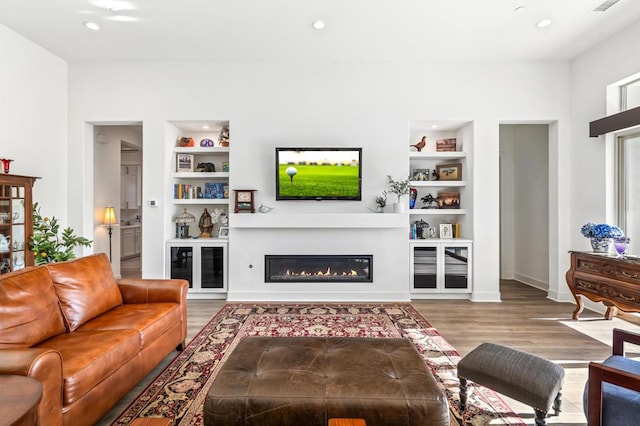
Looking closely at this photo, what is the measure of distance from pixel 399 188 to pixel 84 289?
143 inches

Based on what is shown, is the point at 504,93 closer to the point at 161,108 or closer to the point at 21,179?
the point at 161,108

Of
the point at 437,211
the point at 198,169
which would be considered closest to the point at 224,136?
the point at 198,169

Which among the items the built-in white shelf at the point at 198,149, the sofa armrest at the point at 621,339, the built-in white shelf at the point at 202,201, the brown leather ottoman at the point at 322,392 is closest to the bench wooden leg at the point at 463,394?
the brown leather ottoman at the point at 322,392

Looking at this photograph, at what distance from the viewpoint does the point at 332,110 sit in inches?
183

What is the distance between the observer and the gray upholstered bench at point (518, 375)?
165cm

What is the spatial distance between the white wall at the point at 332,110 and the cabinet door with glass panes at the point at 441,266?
146 millimetres

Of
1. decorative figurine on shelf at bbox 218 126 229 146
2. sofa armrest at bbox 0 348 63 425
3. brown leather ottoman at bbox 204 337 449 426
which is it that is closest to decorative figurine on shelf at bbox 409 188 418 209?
decorative figurine on shelf at bbox 218 126 229 146

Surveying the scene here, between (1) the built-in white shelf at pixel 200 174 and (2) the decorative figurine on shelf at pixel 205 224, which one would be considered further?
(2) the decorative figurine on shelf at pixel 205 224

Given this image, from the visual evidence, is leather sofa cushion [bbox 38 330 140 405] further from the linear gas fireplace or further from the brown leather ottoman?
the linear gas fireplace

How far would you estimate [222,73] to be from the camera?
15.3ft

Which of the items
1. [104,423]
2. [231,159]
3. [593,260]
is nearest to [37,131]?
[231,159]

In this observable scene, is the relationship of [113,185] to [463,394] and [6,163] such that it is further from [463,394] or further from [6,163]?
[463,394]

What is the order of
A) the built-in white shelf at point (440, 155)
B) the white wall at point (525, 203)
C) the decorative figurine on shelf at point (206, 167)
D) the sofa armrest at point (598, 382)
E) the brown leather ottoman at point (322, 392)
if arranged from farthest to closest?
1. the white wall at point (525, 203)
2. the decorative figurine on shelf at point (206, 167)
3. the built-in white shelf at point (440, 155)
4. the brown leather ottoman at point (322, 392)
5. the sofa armrest at point (598, 382)

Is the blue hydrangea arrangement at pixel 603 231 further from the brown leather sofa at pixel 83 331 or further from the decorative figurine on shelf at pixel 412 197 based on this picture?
the brown leather sofa at pixel 83 331
